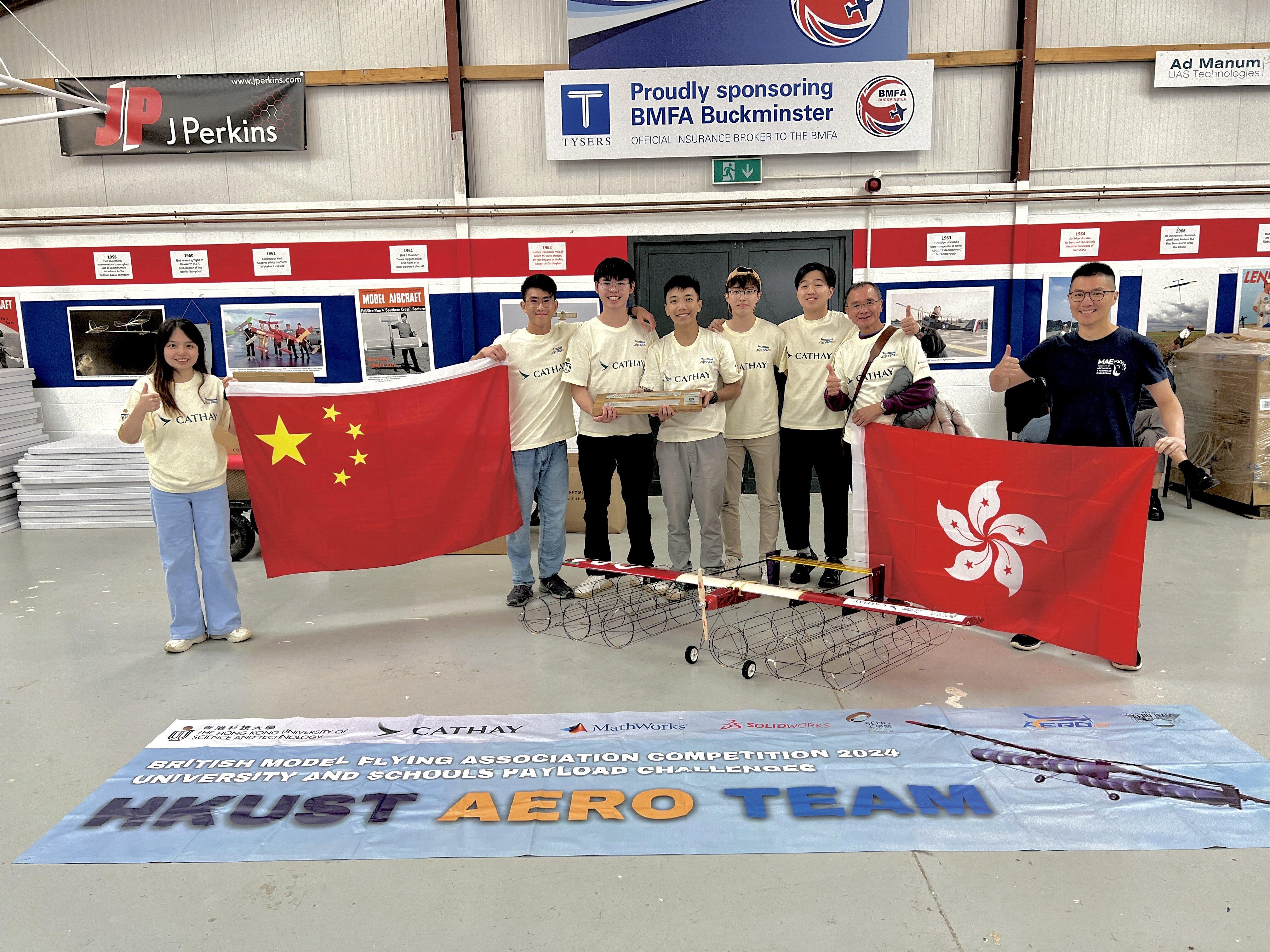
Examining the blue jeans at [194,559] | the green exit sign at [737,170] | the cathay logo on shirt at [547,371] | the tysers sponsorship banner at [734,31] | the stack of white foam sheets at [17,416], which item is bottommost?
the blue jeans at [194,559]

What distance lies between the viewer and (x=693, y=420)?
13.5 feet

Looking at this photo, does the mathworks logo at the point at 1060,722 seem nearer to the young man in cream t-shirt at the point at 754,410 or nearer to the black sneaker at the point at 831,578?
the black sneaker at the point at 831,578

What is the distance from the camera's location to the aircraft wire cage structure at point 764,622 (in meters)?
3.44

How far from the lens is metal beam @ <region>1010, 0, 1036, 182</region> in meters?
6.41

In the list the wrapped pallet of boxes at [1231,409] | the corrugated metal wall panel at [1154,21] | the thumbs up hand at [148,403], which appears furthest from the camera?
the corrugated metal wall panel at [1154,21]

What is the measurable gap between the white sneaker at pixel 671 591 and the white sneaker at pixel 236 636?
6.77 ft

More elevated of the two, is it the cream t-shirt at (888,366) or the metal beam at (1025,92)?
the metal beam at (1025,92)

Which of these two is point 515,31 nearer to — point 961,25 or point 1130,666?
point 961,25

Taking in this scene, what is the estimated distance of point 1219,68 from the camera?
6488mm

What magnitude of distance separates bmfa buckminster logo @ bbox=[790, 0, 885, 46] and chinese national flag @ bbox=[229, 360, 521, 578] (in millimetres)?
4222

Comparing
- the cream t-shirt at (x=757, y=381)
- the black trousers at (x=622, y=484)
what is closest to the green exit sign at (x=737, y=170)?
the cream t-shirt at (x=757, y=381)

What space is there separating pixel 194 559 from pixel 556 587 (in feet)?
5.85

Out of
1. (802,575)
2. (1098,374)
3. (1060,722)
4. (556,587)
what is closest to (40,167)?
(556,587)

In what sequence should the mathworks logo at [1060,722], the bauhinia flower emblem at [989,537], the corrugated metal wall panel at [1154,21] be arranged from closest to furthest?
the mathworks logo at [1060,722] < the bauhinia flower emblem at [989,537] < the corrugated metal wall panel at [1154,21]
